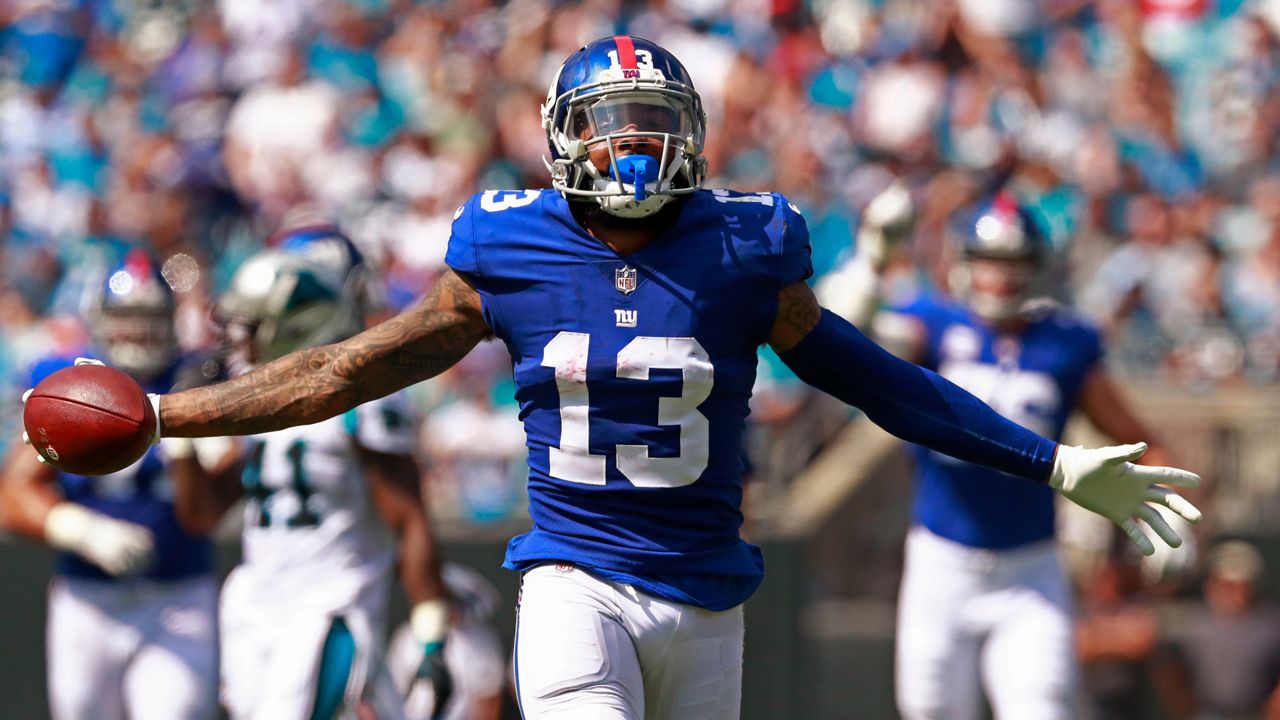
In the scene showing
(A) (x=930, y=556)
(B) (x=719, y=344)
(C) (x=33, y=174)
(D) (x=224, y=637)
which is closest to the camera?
(B) (x=719, y=344)

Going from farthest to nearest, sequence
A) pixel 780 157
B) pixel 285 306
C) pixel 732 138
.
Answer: pixel 732 138
pixel 780 157
pixel 285 306

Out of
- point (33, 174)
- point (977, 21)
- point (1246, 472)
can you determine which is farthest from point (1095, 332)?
point (33, 174)

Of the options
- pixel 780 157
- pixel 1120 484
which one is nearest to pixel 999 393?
pixel 1120 484

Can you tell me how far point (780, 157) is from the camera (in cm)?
1049

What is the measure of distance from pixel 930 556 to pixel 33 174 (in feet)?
25.6

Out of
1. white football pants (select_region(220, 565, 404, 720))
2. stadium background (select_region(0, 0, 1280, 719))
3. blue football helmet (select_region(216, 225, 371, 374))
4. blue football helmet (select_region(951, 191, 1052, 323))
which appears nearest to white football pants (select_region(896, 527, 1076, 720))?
blue football helmet (select_region(951, 191, 1052, 323))

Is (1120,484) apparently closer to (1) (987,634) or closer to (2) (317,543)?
(1) (987,634)

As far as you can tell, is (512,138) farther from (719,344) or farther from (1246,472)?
(719,344)

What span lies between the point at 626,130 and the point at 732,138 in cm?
738

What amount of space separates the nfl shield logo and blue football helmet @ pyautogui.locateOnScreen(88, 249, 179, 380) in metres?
2.92

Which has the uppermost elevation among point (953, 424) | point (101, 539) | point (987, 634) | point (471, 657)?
point (953, 424)

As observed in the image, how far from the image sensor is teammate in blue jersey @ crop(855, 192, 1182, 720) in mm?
5609

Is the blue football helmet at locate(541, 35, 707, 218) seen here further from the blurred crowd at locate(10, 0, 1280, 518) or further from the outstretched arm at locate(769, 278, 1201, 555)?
the blurred crowd at locate(10, 0, 1280, 518)

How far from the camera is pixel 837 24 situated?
36.6ft
